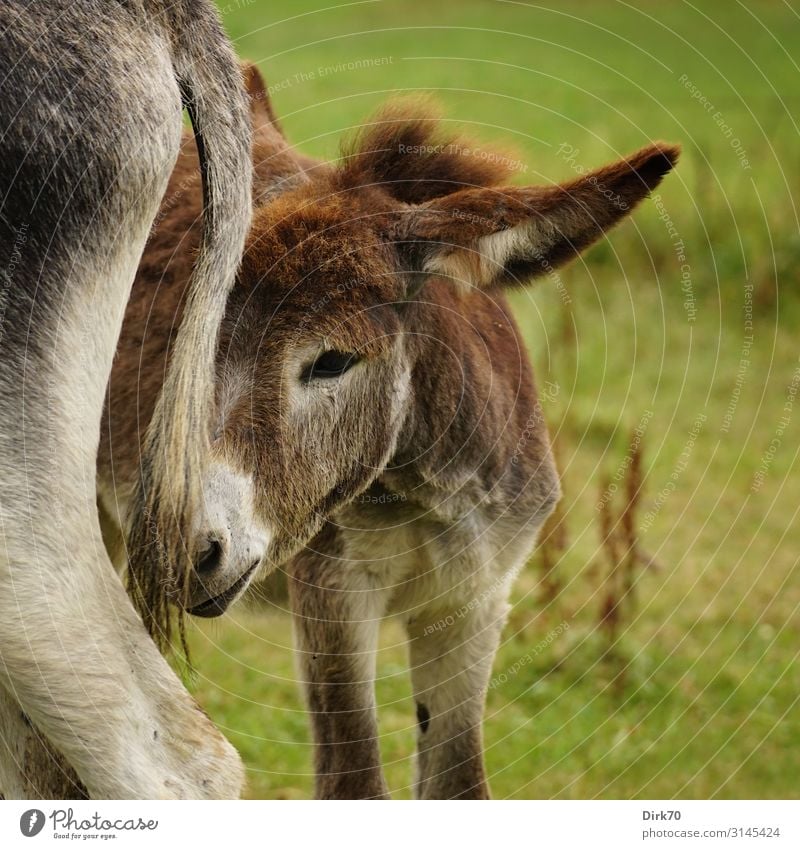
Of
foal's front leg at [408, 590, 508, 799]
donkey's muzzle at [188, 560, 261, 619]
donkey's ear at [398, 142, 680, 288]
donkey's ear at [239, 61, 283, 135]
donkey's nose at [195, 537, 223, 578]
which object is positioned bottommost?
foal's front leg at [408, 590, 508, 799]

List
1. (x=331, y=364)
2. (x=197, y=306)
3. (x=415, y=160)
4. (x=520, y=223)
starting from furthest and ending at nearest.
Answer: (x=415, y=160) < (x=331, y=364) < (x=520, y=223) < (x=197, y=306)

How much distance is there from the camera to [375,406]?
10.1ft

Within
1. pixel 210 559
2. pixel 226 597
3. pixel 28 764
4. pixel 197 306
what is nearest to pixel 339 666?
pixel 226 597

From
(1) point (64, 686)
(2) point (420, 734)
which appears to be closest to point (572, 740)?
(2) point (420, 734)

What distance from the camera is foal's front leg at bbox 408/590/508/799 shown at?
11.8ft

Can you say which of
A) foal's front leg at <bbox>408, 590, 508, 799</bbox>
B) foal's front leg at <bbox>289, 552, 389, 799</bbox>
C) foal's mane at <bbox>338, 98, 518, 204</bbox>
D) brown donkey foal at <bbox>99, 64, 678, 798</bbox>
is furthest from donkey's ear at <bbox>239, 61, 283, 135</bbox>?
foal's front leg at <bbox>408, 590, 508, 799</bbox>

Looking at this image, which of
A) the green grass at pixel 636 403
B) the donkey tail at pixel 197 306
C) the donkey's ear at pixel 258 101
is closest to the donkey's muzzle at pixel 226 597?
the donkey tail at pixel 197 306

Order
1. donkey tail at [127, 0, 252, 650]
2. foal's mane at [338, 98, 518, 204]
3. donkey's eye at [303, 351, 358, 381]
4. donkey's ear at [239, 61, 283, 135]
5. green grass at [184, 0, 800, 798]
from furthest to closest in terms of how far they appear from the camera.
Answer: green grass at [184, 0, 800, 798] < donkey's ear at [239, 61, 283, 135] < foal's mane at [338, 98, 518, 204] < donkey's eye at [303, 351, 358, 381] < donkey tail at [127, 0, 252, 650]

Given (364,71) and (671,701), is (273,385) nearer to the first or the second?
(671,701)

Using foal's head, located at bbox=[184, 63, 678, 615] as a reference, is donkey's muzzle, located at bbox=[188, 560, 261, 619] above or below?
below

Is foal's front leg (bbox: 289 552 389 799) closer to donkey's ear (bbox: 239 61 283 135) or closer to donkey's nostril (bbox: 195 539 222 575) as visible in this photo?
donkey's nostril (bbox: 195 539 222 575)

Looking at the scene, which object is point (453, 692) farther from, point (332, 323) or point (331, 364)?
point (332, 323)

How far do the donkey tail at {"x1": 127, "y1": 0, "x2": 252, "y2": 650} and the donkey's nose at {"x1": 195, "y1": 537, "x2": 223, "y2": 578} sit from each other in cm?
5

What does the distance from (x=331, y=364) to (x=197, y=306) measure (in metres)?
0.51
